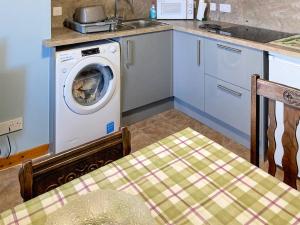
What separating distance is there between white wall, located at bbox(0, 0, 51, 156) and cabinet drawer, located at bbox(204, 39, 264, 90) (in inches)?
50.6

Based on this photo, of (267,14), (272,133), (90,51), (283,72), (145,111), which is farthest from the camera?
(145,111)

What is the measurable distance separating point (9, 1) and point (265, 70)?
176 cm

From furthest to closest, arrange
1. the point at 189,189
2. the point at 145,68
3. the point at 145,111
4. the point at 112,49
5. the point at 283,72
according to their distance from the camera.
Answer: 1. the point at 145,111
2. the point at 145,68
3. the point at 112,49
4. the point at 283,72
5. the point at 189,189

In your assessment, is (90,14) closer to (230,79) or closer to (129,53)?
(129,53)

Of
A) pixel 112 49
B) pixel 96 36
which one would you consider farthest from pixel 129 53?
pixel 96 36

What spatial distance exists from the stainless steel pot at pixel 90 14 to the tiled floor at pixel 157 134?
1.02 metres

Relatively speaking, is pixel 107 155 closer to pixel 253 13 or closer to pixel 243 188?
pixel 243 188

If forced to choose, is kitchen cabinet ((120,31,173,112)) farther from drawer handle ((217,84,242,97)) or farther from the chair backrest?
the chair backrest

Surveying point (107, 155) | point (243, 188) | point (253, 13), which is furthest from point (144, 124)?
point (243, 188)

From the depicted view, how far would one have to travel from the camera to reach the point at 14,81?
2.31 meters

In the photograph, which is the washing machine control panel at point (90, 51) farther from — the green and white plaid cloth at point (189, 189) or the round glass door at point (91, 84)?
the green and white plaid cloth at point (189, 189)

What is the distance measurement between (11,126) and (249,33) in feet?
6.39

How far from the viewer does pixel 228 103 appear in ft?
8.87

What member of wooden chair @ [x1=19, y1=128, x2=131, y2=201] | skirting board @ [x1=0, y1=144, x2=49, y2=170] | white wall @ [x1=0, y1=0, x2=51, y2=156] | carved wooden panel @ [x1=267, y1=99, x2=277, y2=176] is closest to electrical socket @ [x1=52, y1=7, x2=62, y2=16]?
white wall @ [x1=0, y1=0, x2=51, y2=156]
